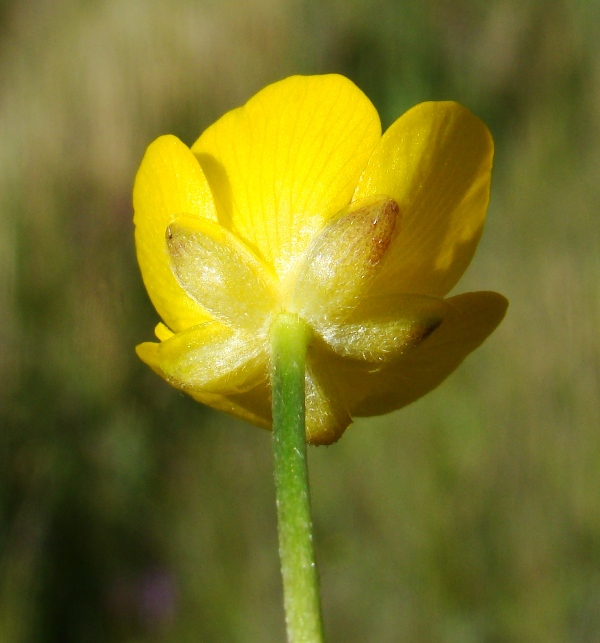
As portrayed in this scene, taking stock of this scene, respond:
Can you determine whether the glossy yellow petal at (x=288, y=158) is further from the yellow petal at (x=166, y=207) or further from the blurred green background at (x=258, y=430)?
the blurred green background at (x=258, y=430)

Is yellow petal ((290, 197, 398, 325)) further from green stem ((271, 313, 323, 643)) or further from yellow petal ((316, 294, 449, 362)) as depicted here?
green stem ((271, 313, 323, 643))

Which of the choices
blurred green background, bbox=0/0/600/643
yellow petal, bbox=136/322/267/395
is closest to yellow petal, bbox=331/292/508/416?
yellow petal, bbox=136/322/267/395

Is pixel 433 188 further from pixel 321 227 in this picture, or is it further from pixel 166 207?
pixel 166 207

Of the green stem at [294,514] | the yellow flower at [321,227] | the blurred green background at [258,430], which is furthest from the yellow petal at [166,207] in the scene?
the blurred green background at [258,430]

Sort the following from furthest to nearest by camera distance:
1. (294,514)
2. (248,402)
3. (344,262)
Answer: (248,402) → (344,262) → (294,514)

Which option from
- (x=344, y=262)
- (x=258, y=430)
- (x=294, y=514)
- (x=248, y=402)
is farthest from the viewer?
(x=258, y=430)

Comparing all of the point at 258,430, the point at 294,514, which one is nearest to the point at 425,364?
the point at 294,514

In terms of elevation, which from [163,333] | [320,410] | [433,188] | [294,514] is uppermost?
[433,188]
